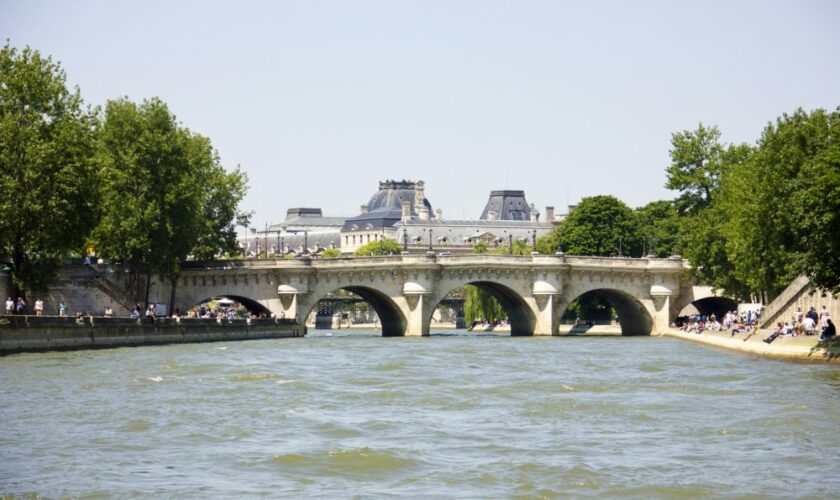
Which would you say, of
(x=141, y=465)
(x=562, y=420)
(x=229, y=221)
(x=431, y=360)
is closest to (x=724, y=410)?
(x=562, y=420)

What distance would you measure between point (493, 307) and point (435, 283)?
31.0 meters

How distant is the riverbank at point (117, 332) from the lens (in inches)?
2180

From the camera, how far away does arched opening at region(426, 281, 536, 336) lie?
9738cm

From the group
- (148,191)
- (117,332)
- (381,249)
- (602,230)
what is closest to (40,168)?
(117,332)

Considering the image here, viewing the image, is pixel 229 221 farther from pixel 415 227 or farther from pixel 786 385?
pixel 415 227

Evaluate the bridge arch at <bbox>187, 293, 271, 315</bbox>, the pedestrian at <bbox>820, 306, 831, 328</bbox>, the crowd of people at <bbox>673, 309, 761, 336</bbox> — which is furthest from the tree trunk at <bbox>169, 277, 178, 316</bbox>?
the pedestrian at <bbox>820, 306, 831, 328</bbox>

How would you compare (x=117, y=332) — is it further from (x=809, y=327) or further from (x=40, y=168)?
(x=809, y=327)

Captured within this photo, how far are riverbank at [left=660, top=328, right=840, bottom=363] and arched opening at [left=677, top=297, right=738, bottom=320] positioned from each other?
28.0m

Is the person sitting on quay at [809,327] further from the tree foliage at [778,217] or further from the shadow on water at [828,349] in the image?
the shadow on water at [828,349]

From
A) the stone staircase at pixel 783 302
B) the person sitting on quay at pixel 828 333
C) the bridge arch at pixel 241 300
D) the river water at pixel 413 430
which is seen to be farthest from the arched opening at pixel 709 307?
the river water at pixel 413 430

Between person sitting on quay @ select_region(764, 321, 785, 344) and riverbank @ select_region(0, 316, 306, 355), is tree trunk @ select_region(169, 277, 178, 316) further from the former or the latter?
person sitting on quay @ select_region(764, 321, 785, 344)

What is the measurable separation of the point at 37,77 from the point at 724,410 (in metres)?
39.7

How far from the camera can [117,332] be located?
66.2m

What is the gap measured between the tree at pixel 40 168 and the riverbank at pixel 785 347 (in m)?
29.7
